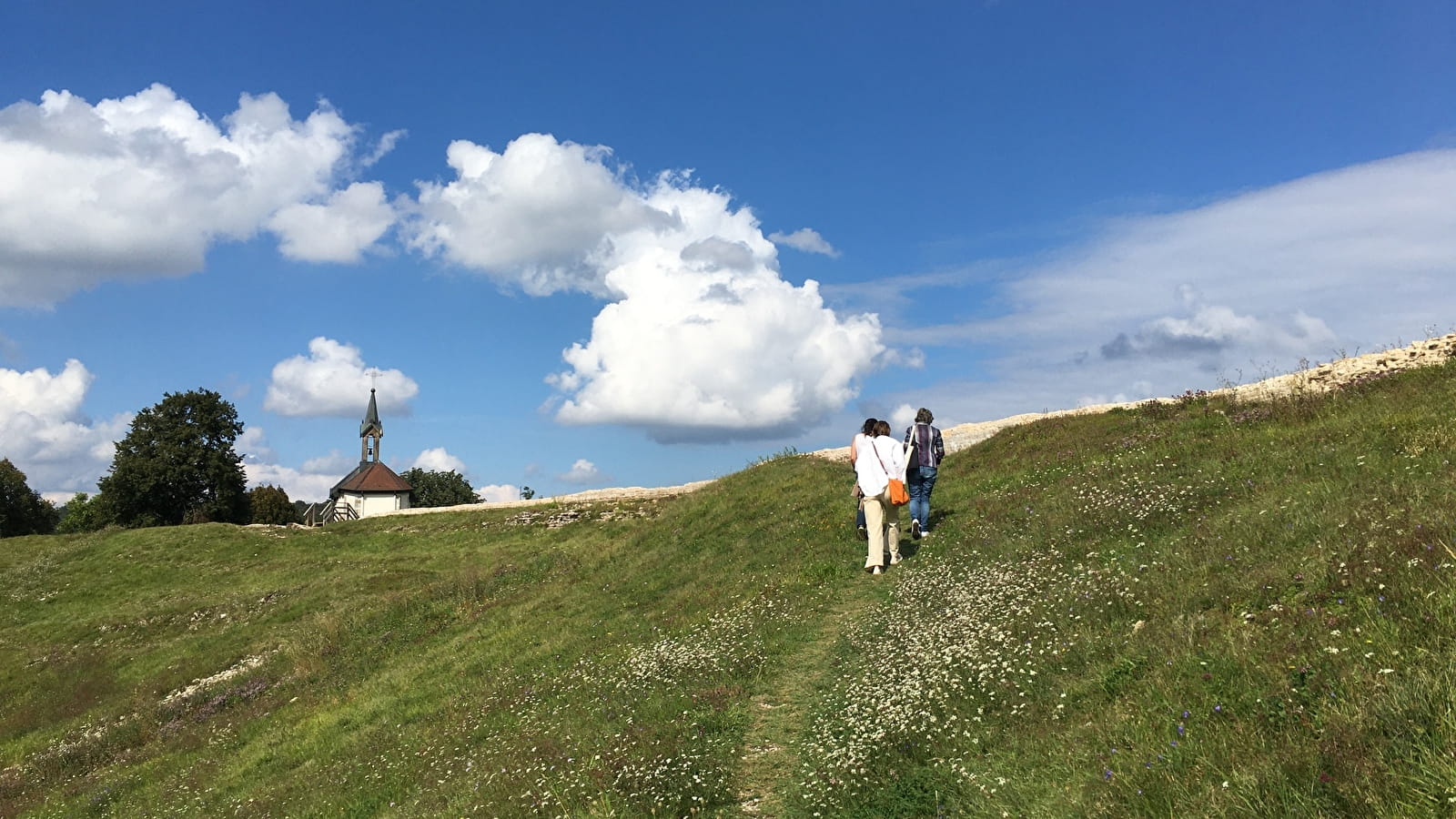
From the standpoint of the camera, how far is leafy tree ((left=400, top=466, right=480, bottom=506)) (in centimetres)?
13988

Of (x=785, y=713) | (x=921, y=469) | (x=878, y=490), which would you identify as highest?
(x=921, y=469)

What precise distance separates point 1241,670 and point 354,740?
1571 centimetres

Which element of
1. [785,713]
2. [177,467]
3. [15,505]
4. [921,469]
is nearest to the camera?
[785,713]

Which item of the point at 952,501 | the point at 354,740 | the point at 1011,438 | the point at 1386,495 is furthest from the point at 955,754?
the point at 1011,438

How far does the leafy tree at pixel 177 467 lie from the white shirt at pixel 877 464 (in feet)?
256

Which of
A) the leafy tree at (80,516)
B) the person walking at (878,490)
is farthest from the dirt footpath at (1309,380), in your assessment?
the leafy tree at (80,516)

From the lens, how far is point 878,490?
1656 centimetres

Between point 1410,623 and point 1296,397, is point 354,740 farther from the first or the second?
point 1296,397

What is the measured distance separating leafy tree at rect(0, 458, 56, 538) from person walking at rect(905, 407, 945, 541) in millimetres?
105631

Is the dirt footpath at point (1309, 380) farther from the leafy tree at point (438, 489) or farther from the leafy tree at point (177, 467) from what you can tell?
the leafy tree at point (438, 489)

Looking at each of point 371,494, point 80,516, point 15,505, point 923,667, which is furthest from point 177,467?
point 923,667

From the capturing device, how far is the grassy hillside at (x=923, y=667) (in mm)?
6113

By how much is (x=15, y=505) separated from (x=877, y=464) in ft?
373

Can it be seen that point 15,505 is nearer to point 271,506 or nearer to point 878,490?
point 271,506
